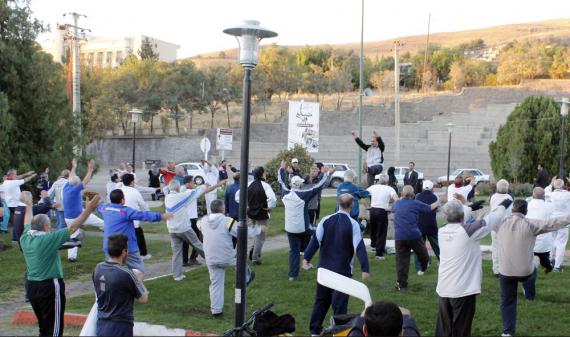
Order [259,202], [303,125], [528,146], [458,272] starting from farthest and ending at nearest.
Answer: [528,146]
[303,125]
[259,202]
[458,272]

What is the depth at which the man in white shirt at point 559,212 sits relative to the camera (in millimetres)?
11648

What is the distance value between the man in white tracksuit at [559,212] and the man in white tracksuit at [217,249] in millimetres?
6461

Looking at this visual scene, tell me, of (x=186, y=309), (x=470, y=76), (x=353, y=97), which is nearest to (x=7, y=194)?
(x=186, y=309)

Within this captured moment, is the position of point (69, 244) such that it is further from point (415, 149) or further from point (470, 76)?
point (470, 76)

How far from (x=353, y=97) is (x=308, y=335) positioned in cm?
6294

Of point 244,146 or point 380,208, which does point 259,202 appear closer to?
point 380,208

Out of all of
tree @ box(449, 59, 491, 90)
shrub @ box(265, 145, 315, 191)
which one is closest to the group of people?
shrub @ box(265, 145, 315, 191)

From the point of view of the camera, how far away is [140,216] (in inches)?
333

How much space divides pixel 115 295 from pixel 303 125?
2590 cm

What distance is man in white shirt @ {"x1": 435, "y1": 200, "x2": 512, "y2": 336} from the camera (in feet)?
22.9

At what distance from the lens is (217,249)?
8914 millimetres

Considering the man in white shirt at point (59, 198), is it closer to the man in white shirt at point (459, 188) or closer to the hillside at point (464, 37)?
the man in white shirt at point (459, 188)

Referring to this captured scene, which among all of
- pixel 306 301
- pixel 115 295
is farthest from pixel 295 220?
pixel 115 295

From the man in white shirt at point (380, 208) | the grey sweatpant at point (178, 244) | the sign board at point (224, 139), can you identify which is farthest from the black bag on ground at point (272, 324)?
the sign board at point (224, 139)
